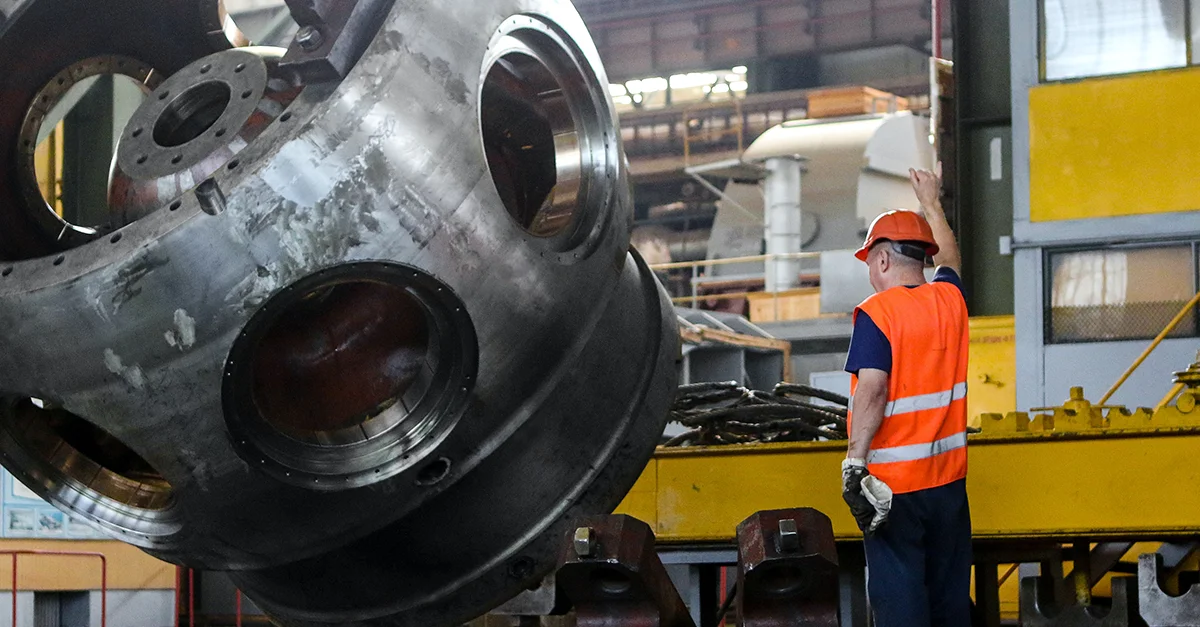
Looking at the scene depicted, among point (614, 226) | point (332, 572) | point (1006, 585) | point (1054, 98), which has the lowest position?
point (1006, 585)

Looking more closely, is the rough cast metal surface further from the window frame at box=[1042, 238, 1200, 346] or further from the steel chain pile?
the window frame at box=[1042, 238, 1200, 346]

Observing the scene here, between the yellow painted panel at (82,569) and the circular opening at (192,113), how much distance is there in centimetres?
851

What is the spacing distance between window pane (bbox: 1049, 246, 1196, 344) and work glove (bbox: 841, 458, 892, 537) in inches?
250

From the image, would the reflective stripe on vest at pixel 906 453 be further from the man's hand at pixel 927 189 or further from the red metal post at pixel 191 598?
the red metal post at pixel 191 598

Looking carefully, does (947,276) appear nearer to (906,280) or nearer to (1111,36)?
(906,280)

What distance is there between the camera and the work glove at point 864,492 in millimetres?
3738

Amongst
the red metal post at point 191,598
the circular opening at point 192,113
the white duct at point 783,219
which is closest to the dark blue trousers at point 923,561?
the circular opening at point 192,113

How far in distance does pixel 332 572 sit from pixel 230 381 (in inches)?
34.5

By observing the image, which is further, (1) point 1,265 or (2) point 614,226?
(2) point 614,226

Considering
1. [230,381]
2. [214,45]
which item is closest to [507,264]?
[230,381]

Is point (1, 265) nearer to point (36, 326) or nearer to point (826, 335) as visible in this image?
point (36, 326)

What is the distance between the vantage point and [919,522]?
3.87 m

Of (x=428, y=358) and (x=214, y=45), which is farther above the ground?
(x=214, y=45)

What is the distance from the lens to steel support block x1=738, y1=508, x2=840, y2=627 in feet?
11.4
